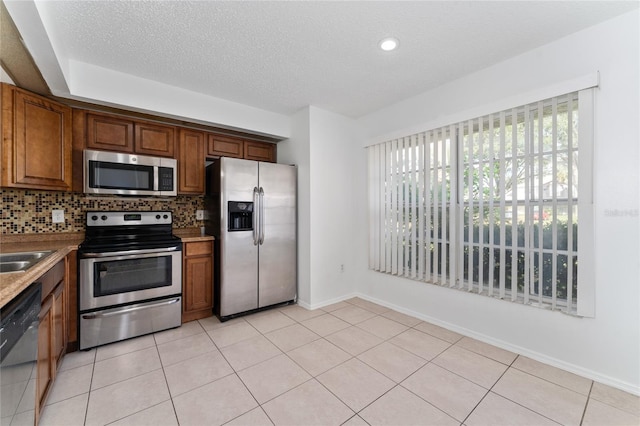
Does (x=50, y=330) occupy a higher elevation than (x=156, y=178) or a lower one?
lower

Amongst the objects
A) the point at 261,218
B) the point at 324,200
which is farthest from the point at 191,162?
the point at 324,200

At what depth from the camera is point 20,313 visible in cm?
114

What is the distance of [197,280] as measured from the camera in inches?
116

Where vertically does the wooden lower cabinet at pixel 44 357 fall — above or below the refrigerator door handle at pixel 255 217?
below

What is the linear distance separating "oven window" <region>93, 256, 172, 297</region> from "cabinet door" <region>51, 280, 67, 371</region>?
0.86 ft

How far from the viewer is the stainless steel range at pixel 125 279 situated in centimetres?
231

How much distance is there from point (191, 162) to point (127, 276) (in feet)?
4.48

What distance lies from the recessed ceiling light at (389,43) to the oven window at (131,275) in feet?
8.91

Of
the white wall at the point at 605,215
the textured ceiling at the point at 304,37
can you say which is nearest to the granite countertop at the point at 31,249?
the textured ceiling at the point at 304,37

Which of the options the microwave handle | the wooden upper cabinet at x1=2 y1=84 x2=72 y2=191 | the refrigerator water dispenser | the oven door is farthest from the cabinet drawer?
the wooden upper cabinet at x1=2 y1=84 x2=72 y2=191

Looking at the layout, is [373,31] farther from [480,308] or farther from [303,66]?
[480,308]

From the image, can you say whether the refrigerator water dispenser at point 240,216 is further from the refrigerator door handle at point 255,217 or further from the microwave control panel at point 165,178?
the microwave control panel at point 165,178

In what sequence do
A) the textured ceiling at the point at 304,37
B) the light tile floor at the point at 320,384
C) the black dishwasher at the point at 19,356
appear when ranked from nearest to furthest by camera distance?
the black dishwasher at the point at 19,356, the light tile floor at the point at 320,384, the textured ceiling at the point at 304,37

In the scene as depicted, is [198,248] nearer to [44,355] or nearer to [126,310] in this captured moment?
[126,310]
